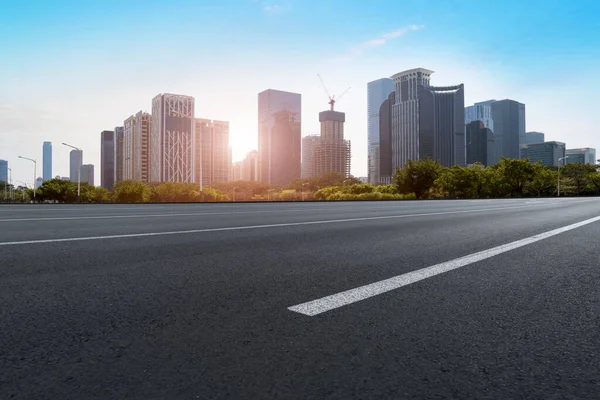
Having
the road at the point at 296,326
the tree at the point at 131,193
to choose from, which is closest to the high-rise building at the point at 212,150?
the tree at the point at 131,193

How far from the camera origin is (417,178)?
238 ft

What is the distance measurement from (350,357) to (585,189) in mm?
112085

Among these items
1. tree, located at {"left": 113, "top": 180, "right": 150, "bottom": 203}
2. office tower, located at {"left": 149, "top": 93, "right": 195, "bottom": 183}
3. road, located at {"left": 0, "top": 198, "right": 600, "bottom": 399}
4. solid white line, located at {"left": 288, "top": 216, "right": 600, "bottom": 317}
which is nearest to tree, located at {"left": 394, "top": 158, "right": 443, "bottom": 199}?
tree, located at {"left": 113, "top": 180, "right": 150, "bottom": 203}

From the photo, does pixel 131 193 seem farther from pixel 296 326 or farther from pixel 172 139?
pixel 172 139

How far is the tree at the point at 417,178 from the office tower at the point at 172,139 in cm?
11930

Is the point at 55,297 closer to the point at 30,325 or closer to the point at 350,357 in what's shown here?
the point at 30,325

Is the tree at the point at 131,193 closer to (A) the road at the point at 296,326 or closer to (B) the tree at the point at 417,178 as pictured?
(B) the tree at the point at 417,178

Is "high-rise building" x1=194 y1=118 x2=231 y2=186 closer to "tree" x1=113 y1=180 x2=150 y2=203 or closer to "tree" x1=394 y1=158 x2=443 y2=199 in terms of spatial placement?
"tree" x1=113 y1=180 x2=150 y2=203

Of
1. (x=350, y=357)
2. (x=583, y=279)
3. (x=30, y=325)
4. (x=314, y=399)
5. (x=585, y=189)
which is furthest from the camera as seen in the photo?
(x=585, y=189)

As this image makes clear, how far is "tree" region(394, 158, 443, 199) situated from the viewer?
72312mm

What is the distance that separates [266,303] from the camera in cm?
281

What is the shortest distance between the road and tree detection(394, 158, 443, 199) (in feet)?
229

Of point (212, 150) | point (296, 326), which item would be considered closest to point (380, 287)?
point (296, 326)

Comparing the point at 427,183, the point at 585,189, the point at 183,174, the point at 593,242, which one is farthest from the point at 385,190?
the point at 183,174
